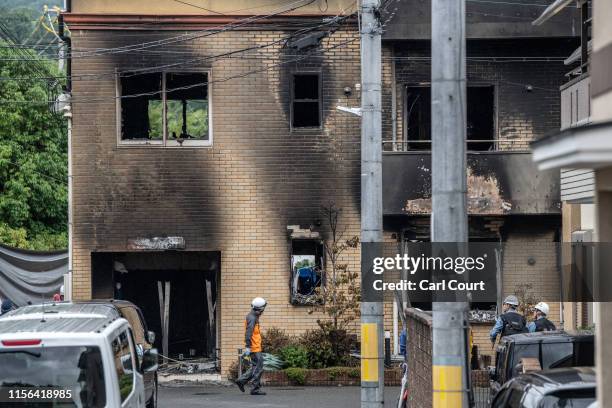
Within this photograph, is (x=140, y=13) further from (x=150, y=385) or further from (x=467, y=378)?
(x=467, y=378)

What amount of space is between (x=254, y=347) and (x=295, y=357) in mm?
2212

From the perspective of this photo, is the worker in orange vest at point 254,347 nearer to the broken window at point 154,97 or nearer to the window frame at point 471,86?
the broken window at point 154,97

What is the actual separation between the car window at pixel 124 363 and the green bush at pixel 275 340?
464 inches

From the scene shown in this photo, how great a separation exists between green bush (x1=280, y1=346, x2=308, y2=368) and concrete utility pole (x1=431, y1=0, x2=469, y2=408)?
14568mm

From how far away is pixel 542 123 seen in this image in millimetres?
25859

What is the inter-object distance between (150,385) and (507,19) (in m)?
11.7

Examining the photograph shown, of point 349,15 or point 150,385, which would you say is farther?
point 349,15

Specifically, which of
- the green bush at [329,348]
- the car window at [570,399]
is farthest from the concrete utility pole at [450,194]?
the green bush at [329,348]

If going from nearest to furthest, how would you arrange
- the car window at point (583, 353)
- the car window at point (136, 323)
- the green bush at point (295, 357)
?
the car window at point (583, 353) → the car window at point (136, 323) → the green bush at point (295, 357)

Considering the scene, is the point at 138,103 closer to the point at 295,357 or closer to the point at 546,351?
the point at 295,357

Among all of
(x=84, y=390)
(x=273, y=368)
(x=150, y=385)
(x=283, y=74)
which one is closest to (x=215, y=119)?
(x=283, y=74)

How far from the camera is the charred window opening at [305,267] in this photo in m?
26.1

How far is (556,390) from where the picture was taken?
1105 centimetres

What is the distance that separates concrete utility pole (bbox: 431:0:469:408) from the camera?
10.5 meters
